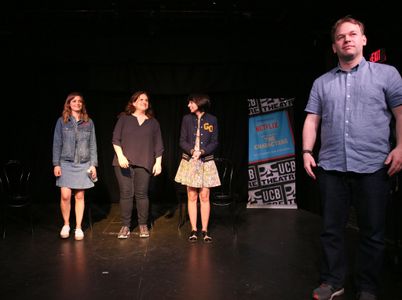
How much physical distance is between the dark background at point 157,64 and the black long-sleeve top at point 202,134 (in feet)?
5.58

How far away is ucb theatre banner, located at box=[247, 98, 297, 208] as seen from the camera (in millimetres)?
4996

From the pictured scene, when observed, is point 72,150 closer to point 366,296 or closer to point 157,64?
point 157,64

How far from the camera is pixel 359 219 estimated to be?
80.2 inches

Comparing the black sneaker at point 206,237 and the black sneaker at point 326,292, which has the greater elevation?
the black sneaker at point 326,292

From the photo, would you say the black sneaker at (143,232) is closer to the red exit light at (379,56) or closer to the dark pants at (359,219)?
the dark pants at (359,219)

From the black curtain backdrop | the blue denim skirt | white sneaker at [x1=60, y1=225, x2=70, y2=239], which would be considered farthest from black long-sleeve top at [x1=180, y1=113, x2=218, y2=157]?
the black curtain backdrop

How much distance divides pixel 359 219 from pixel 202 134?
5.58 ft

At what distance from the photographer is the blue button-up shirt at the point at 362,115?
1937mm

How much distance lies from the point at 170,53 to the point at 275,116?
66.1 inches

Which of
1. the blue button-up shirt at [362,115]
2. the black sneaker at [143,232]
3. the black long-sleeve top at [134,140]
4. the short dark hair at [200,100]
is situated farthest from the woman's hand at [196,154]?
the blue button-up shirt at [362,115]

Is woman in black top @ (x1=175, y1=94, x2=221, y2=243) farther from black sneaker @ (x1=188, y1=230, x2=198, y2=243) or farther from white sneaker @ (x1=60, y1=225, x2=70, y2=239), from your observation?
white sneaker @ (x1=60, y1=225, x2=70, y2=239)

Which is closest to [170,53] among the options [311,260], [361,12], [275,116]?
[275,116]

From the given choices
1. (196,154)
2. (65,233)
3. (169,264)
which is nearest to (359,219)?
(169,264)

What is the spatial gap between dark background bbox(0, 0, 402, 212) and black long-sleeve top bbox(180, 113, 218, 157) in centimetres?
170
